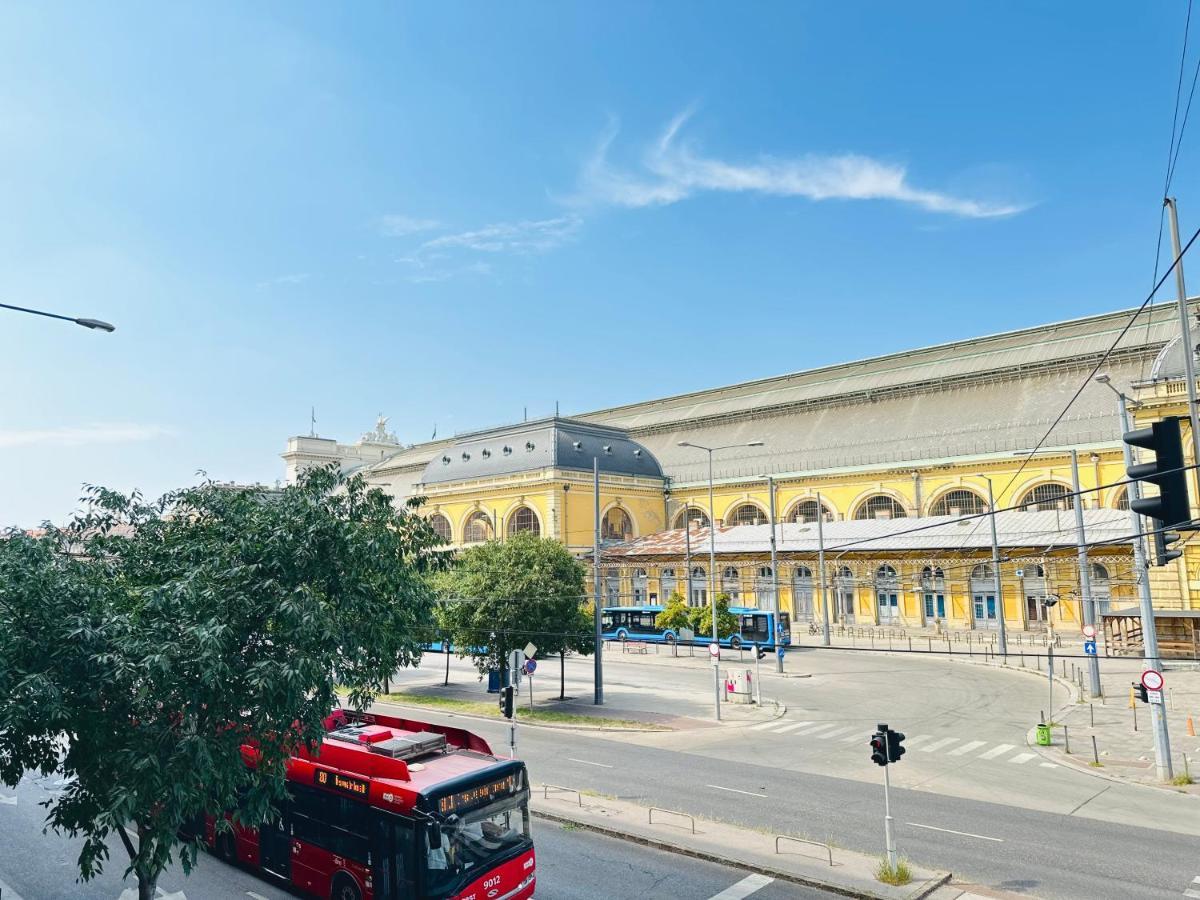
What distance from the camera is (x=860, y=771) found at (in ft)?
68.1

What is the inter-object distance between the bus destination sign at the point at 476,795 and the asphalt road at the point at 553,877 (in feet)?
7.27

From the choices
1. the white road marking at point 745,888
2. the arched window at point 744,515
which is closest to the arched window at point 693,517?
the arched window at point 744,515

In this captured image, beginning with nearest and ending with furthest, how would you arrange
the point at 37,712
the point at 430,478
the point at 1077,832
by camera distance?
the point at 37,712 → the point at 1077,832 → the point at 430,478

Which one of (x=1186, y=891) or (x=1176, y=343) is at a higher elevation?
(x=1176, y=343)

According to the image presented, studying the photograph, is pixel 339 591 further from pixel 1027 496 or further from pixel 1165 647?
pixel 1027 496

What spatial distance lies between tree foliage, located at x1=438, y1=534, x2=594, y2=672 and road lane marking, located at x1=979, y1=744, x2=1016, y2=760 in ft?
45.3

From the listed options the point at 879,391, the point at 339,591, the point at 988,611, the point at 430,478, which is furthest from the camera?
the point at 430,478

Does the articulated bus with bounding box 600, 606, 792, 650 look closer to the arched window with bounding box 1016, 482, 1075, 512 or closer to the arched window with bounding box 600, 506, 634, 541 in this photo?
the arched window with bounding box 600, 506, 634, 541

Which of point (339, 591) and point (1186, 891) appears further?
point (1186, 891)

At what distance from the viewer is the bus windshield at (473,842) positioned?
10.6 metres

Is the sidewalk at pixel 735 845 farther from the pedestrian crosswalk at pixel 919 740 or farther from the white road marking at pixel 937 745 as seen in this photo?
the white road marking at pixel 937 745

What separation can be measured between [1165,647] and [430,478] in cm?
6291

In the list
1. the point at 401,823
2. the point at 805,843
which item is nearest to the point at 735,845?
the point at 805,843

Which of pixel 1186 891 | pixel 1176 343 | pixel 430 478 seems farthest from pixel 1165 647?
pixel 430 478
